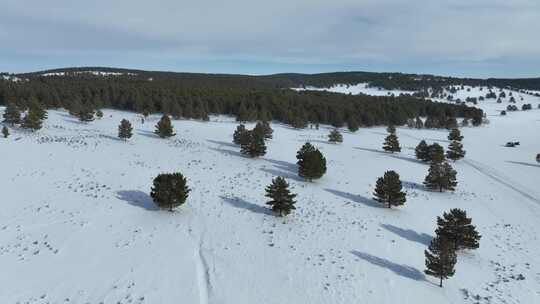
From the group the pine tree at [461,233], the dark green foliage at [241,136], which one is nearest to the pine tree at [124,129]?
the dark green foliage at [241,136]

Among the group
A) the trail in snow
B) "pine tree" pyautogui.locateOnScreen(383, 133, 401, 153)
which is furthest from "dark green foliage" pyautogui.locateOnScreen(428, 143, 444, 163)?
"pine tree" pyautogui.locateOnScreen(383, 133, 401, 153)

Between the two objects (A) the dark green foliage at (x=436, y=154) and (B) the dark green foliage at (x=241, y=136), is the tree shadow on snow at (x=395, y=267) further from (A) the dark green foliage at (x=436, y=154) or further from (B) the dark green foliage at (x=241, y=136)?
(A) the dark green foliage at (x=436, y=154)

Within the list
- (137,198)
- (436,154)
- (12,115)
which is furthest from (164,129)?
(436,154)

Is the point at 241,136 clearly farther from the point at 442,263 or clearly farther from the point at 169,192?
the point at 442,263

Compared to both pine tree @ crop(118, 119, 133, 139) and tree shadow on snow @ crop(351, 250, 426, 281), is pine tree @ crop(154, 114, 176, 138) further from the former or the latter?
tree shadow on snow @ crop(351, 250, 426, 281)

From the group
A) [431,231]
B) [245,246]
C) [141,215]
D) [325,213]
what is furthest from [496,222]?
[141,215]
